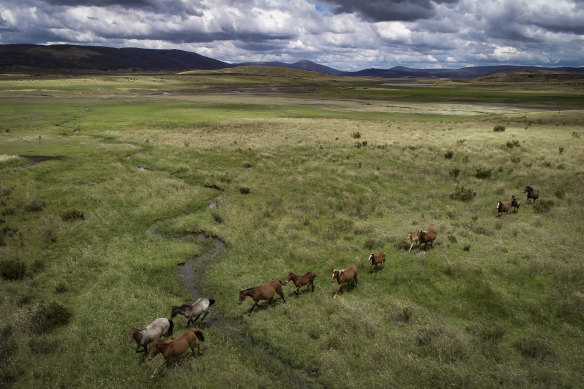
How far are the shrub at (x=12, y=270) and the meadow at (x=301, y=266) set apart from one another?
8 centimetres

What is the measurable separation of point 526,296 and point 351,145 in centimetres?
3165

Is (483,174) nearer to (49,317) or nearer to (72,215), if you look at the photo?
(49,317)

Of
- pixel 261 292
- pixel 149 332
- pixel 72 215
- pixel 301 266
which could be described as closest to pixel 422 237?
pixel 301 266

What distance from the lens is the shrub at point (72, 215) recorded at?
20.7 metres

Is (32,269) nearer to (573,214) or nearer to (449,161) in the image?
(573,214)

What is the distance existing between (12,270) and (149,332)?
9195 mm

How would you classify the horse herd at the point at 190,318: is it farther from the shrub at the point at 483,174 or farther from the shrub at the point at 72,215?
the shrub at the point at 483,174

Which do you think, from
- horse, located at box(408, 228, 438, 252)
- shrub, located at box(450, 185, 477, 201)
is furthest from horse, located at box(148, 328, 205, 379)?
shrub, located at box(450, 185, 477, 201)

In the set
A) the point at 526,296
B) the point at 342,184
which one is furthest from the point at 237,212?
the point at 526,296

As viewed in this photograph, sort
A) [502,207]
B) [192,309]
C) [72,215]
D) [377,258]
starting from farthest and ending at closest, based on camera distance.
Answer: [502,207], [72,215], [377,258], [192,309]

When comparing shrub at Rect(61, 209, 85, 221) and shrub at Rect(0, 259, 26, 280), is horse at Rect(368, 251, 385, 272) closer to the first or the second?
shrub at Rect(0, 259, 26, 280)

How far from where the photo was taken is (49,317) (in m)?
12.0

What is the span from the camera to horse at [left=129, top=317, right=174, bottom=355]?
34.1 ft

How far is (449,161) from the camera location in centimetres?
3444
